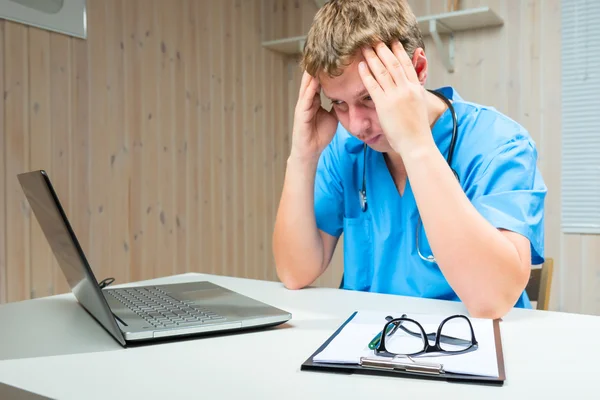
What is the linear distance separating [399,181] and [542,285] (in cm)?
51

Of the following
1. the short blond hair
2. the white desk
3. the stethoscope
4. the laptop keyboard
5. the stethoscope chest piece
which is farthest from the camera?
the stethoscope chest piece

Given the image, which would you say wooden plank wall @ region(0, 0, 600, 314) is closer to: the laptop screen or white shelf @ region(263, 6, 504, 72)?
white shelf @ region(263, 6, 504, 72)

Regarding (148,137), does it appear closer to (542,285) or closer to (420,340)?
(542,285)

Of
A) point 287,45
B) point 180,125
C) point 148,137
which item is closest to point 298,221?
point 148,137

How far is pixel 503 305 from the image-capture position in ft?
→ 2.92

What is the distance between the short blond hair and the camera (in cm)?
104

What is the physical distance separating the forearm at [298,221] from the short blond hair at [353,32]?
9.1 inches

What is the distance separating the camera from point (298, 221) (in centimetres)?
125

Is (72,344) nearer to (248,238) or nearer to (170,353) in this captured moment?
(170,353)

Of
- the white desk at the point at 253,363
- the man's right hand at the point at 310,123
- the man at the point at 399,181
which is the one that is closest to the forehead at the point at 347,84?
the man at the point at 399,181

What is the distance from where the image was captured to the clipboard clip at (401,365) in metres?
0.60

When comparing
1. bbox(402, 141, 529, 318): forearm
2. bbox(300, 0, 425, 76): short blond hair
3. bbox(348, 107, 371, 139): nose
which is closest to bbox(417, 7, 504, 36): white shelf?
bbox(300, 0, 425, 76): short blond hair

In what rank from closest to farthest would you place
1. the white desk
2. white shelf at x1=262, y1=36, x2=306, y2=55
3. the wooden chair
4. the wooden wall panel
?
the white desk < the wooden chair < the wooden wall panel < white shelf at x1=262, y1=36, x2=306, y2=55

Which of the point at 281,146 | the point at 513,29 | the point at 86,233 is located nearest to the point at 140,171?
the point at 86,233
